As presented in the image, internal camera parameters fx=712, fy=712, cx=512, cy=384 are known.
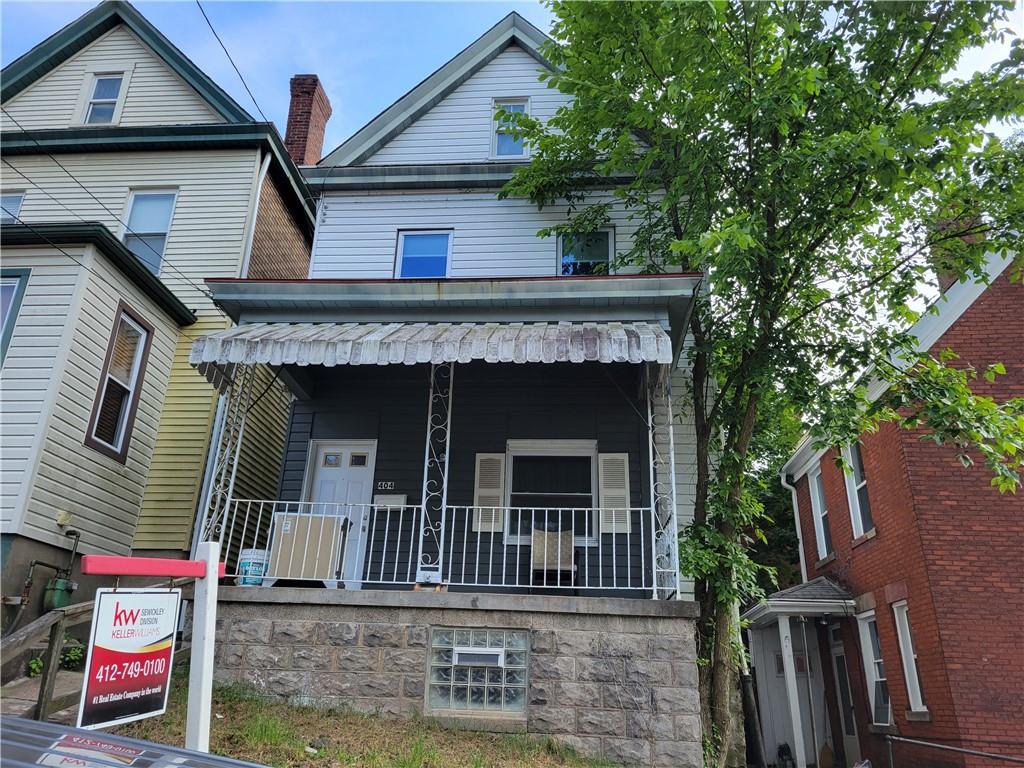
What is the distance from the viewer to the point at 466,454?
32.1 ft

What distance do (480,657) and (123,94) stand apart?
37.6 feet

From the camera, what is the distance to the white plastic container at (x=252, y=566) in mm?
7551

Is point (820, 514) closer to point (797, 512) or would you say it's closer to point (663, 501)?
point (797, 512)

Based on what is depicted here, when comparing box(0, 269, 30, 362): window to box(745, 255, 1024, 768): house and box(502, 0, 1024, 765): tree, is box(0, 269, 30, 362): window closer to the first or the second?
box(502, 0, 1024, 765): tree

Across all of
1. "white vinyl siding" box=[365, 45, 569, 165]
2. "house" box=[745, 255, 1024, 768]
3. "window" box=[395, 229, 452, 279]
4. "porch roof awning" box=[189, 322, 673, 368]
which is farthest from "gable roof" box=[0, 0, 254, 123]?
"house" box=[745, 255, 1024, 768]

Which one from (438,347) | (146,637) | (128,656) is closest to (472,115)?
(438,347)

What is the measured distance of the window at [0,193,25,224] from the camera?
37.9ft

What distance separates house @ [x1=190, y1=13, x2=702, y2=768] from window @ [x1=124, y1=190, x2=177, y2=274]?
2353mm

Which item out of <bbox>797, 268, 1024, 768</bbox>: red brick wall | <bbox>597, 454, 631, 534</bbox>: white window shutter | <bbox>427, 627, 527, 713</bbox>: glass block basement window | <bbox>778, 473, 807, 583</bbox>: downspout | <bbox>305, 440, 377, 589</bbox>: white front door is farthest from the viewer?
<bbox>778, 473, 807, 583</bbox>: downspout

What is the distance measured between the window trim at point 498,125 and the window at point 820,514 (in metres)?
9.42

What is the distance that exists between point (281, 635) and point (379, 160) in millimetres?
8282

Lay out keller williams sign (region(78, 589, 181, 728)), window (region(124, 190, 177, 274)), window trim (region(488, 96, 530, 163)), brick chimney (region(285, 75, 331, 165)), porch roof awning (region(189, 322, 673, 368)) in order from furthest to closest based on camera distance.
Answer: brick chimney (region(285, 75, 331, 165)), window trim (region(488, 96, 530, 163)), window (region(124, 190, 177, 274)), porch roof awning (region(189, 322, 673, 368)), keller williams sign (region(78, 589, 181, 728))

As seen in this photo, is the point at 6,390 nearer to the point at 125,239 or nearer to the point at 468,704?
the point at 125,239

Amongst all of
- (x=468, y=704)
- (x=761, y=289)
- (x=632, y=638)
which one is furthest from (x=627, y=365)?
(x=468, y=704)
